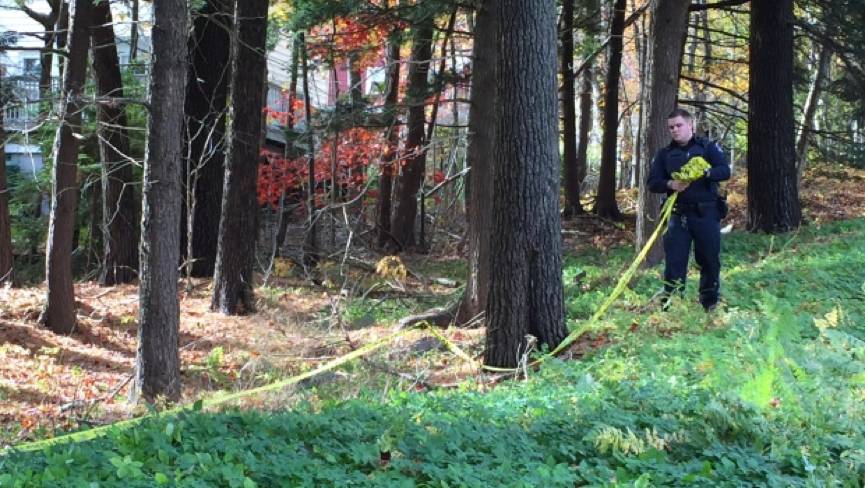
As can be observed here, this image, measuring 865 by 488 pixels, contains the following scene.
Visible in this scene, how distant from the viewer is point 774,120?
1371cm

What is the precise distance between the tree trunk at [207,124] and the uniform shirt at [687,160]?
935 cm

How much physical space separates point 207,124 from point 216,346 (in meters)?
5.49

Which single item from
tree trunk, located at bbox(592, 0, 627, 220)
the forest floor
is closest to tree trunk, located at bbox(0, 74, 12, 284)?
the forest floor

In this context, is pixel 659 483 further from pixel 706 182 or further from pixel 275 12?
pixel 275 12

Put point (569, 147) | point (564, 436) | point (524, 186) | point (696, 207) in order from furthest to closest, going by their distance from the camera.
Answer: point (569, 147), point (696, 207), point (524, 186), point (564, 436)

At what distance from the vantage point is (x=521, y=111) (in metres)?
6.89

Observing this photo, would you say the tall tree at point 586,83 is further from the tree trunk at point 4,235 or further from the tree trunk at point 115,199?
the tree trunk at point 4,235

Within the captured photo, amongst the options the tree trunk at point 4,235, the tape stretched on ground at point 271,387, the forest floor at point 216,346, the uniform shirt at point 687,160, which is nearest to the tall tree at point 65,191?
the forest floor at point 216,346

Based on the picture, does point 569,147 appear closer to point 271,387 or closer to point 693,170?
point 693,170

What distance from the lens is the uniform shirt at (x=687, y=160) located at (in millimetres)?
7430

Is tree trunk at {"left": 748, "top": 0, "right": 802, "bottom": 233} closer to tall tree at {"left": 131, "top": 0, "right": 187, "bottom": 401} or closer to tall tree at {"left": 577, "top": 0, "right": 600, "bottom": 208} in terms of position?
tall tree at {"left": 577, "top": 0, "right": 600, "bottom": 208}

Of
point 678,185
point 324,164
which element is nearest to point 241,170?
point 678,185

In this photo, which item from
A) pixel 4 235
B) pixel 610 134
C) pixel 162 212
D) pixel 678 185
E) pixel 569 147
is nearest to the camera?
pixel 678 185

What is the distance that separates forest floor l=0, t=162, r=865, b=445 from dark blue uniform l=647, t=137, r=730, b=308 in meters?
1.16
